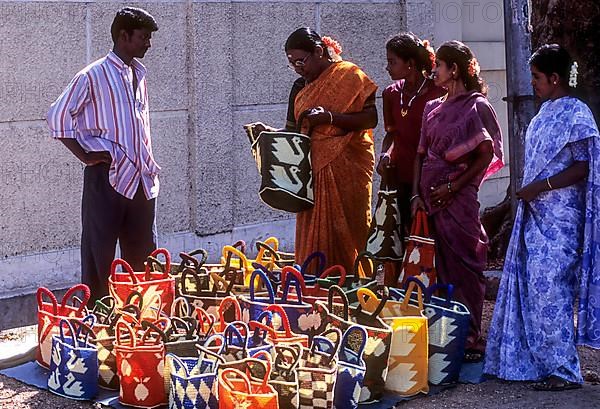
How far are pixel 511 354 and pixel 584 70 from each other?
8.00 ft

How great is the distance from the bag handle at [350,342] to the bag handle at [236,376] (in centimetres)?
64

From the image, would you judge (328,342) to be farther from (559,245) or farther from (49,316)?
(49,316)

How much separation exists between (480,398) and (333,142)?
1843 mm

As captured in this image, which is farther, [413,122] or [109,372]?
[413,122]

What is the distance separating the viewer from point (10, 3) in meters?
7.58

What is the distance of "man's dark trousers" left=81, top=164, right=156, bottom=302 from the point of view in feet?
22.2

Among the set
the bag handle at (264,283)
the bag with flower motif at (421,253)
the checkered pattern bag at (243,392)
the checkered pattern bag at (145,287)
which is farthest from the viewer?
the bag with flower motif at (421,253)

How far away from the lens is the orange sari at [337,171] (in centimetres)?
708

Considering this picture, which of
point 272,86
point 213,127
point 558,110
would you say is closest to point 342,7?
point 272,86

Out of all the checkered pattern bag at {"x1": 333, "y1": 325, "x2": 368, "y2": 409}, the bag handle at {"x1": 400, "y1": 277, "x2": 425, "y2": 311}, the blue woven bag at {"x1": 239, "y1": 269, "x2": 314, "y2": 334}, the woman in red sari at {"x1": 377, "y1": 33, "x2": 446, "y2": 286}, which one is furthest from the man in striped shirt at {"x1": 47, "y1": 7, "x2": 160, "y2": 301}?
the checkered pattern bag at {"x1": 333, "y1": 325, "x2": 368, "y2": 409}

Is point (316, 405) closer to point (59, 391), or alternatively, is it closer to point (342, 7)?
point (59, 391)

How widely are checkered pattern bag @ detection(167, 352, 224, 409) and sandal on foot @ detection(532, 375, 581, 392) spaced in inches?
68.8

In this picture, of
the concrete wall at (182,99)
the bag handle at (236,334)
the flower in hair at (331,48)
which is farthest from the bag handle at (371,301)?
the concrete wall at (182,99)

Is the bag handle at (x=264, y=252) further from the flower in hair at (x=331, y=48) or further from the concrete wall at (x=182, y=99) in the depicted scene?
the concrete wall at (x=182, y=99)
